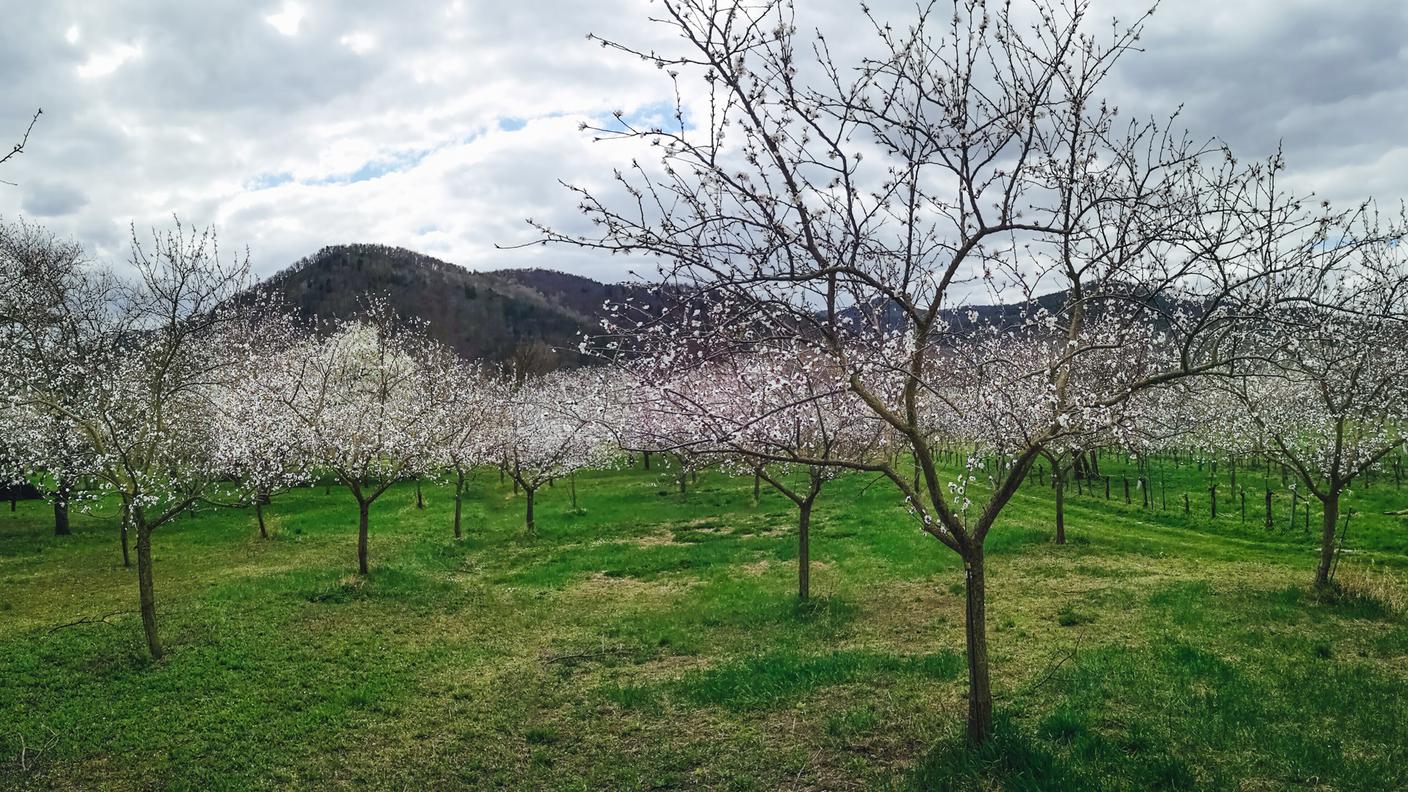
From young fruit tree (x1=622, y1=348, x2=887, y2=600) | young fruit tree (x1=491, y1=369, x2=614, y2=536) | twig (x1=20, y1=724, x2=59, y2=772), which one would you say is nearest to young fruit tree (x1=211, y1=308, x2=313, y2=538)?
twig (x1=20, y1=724, x2=59, y2=772)

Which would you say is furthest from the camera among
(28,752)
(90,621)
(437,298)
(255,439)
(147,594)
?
(437,298)

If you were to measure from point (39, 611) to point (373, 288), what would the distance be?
14637 cm

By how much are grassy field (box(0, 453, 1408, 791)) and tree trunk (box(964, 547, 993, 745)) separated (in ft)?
0.83

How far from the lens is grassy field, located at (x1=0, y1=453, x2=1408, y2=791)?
7.67 m

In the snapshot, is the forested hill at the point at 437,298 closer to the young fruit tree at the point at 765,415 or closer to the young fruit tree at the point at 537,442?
the young fruit tree at the point at 537,442

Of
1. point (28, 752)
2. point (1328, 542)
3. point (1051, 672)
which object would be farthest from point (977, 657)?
point (28, 752)

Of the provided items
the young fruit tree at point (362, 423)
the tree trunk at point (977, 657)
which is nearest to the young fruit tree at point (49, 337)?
the young fruit tree at point (362, 423)

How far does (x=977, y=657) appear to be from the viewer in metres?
7.30

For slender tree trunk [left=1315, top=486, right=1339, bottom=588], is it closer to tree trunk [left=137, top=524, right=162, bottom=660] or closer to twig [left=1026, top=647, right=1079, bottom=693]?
twig [left=1026, top=647, right=1079, bottom=693]

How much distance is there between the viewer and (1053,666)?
10.1 metres

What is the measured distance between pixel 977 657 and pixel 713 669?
495 cm

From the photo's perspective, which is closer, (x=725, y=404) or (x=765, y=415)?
(x=765, y=415)

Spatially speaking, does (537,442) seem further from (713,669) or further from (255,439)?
(713,669)

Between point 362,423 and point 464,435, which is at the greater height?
point 362,423
